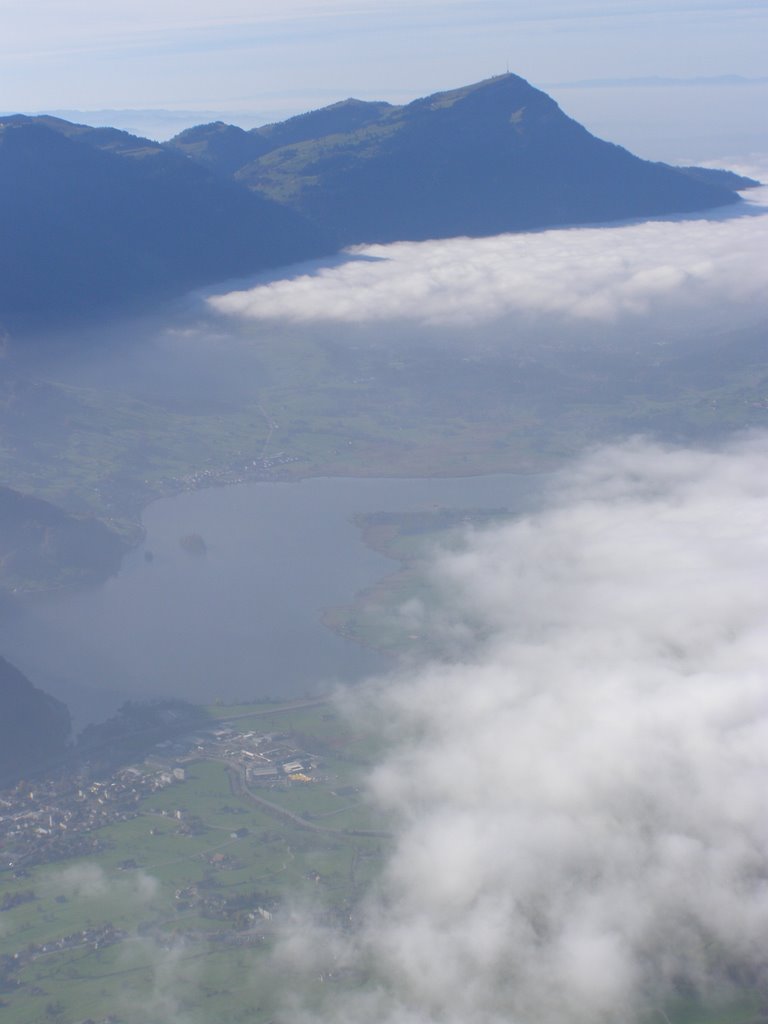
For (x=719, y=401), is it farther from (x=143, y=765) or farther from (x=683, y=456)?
(x=143, y=765)

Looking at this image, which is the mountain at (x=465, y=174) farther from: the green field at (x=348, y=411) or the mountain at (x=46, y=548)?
the mountain at (x=46, y=548)

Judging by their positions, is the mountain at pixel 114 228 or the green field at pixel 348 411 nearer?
the green field at pixel 348 411

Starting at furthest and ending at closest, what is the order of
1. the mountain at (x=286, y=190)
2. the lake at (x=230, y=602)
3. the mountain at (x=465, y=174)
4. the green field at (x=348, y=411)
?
the mountain at (x=465, y=174) < the mountain at (x=286, y=190) < the green field at (x=348, y=411) < the lake at (x=230, y=602)

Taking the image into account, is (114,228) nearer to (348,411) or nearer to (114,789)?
(348,411)

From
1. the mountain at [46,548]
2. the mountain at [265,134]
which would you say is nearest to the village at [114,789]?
Result: the mountain at [46,548]

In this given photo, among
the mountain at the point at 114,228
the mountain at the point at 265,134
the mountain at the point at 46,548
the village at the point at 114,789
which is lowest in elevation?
the village at the point at 114,789

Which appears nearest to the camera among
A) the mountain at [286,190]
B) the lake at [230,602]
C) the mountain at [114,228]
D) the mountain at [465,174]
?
the lake at [230,602]

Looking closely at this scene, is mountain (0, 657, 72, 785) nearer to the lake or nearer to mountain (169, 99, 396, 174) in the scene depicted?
the lake
